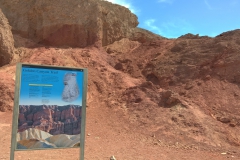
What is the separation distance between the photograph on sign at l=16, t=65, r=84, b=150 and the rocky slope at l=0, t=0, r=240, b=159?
2.52 m

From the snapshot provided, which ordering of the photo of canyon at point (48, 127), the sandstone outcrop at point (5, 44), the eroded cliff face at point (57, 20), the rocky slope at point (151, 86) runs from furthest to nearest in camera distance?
the eroded cliff face at point (57, 20)
the sandstone outcrop at point (5, 44)
the rocky slope at point (151, 86)
the photo of canyon at point (48, 127)

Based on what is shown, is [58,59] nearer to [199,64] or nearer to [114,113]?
[114,113]

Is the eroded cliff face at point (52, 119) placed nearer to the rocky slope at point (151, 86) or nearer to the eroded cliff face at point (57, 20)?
the rocky slope at point (151, 86)

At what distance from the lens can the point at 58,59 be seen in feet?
48.1

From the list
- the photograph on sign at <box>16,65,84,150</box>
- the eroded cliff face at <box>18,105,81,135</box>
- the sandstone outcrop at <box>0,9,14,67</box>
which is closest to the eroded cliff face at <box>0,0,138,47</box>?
the sandstone outcrop at <box>0,9,14,67</box>

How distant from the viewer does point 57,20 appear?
17391mm

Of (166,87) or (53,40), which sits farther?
(53,40)

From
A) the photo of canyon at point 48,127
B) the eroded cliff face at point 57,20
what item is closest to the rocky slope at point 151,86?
the eroded cliff face at point 57,20

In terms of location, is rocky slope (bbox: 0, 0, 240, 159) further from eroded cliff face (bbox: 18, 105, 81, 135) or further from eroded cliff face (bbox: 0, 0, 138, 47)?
eroded cliff face (bbox: 18, 105, 81, 135)

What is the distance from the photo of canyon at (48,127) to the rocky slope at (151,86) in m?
2.44

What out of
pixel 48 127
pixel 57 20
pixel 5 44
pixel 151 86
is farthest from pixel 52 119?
pixel 57 20

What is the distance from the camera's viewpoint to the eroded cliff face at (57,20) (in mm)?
17359

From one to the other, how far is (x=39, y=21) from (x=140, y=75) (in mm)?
8466

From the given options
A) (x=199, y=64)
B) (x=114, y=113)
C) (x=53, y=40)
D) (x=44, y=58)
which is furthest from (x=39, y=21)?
(x=199, y=64)
